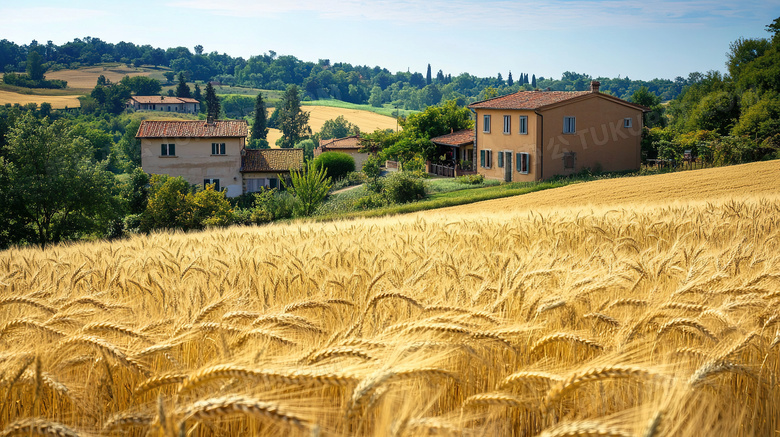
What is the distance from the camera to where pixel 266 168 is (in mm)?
A: 59781

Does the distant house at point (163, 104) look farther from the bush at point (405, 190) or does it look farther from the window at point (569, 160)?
the window at point (569, 160)

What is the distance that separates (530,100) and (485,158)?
18.3ft

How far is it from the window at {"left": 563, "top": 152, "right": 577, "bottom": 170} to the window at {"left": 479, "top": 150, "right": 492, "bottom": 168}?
5.88 m

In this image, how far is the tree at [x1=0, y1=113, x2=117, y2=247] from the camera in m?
36.9

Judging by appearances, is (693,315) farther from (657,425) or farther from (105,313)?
(105,313)

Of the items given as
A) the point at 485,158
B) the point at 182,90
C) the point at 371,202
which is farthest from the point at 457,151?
the point at 182,90

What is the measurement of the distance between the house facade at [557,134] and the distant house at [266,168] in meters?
20.0

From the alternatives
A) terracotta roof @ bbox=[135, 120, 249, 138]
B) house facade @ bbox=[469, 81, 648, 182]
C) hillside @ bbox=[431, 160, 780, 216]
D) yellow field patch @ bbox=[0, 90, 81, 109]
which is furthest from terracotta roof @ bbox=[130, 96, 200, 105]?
hillside @ bbox=[431, 160, 780, 216]

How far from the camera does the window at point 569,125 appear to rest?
45.0m

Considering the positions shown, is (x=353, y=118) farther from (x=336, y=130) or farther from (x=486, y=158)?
(x=486, y=158)

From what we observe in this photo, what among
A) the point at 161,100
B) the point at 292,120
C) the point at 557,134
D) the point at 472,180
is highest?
the point at 161,100

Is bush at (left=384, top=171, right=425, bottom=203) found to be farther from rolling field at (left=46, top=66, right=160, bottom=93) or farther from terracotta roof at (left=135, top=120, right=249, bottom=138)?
rolling field at (left=46, top=66, right=160, bottom=93)

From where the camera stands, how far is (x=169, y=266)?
5.28 meters

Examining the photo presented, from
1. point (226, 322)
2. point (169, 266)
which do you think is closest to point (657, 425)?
point (226, 322)
